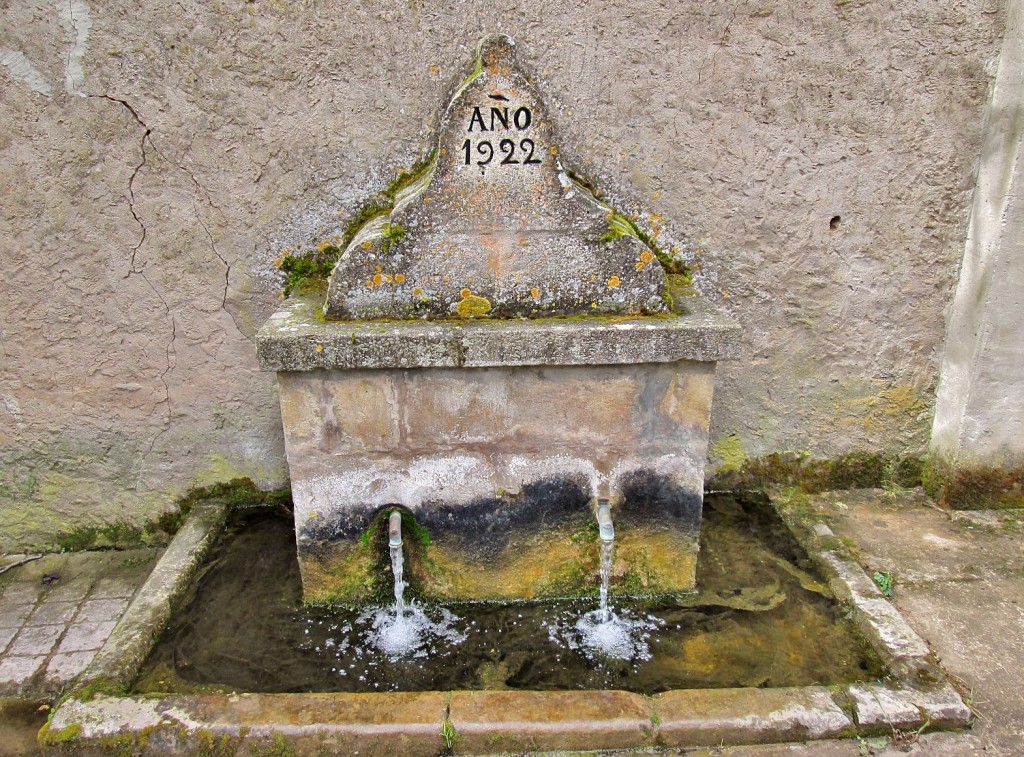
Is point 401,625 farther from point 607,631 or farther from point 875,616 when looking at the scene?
point 875,616

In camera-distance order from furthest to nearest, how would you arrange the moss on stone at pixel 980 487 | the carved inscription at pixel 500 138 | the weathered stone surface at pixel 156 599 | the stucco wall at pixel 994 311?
the moss on stone at pixel 980 487 < the stucco wall at pixel 994 311 < the carved inscription at pixel 500 138 < the weathered stone surface at pixel 156 599

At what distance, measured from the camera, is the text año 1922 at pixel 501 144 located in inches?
97.2

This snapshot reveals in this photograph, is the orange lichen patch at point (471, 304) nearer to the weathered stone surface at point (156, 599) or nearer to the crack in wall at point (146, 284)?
the crack in wall at point (146, 284)

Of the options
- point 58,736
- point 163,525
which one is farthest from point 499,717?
point 163,525

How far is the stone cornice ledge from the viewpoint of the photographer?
7.93 feet

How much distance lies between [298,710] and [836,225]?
274cm

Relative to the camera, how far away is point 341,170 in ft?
9.43

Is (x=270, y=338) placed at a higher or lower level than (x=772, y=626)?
higher

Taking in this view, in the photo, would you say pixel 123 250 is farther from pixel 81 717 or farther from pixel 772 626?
pixel 772 626

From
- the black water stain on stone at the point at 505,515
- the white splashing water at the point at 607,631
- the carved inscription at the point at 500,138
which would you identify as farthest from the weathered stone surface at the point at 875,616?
the carved inscription at the point at 500,138

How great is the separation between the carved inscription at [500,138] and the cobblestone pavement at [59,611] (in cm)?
230

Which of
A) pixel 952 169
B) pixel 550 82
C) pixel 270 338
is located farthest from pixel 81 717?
pixel 952 169

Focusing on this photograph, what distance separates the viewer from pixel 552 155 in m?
2.50

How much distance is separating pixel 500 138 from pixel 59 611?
8.45 ft
